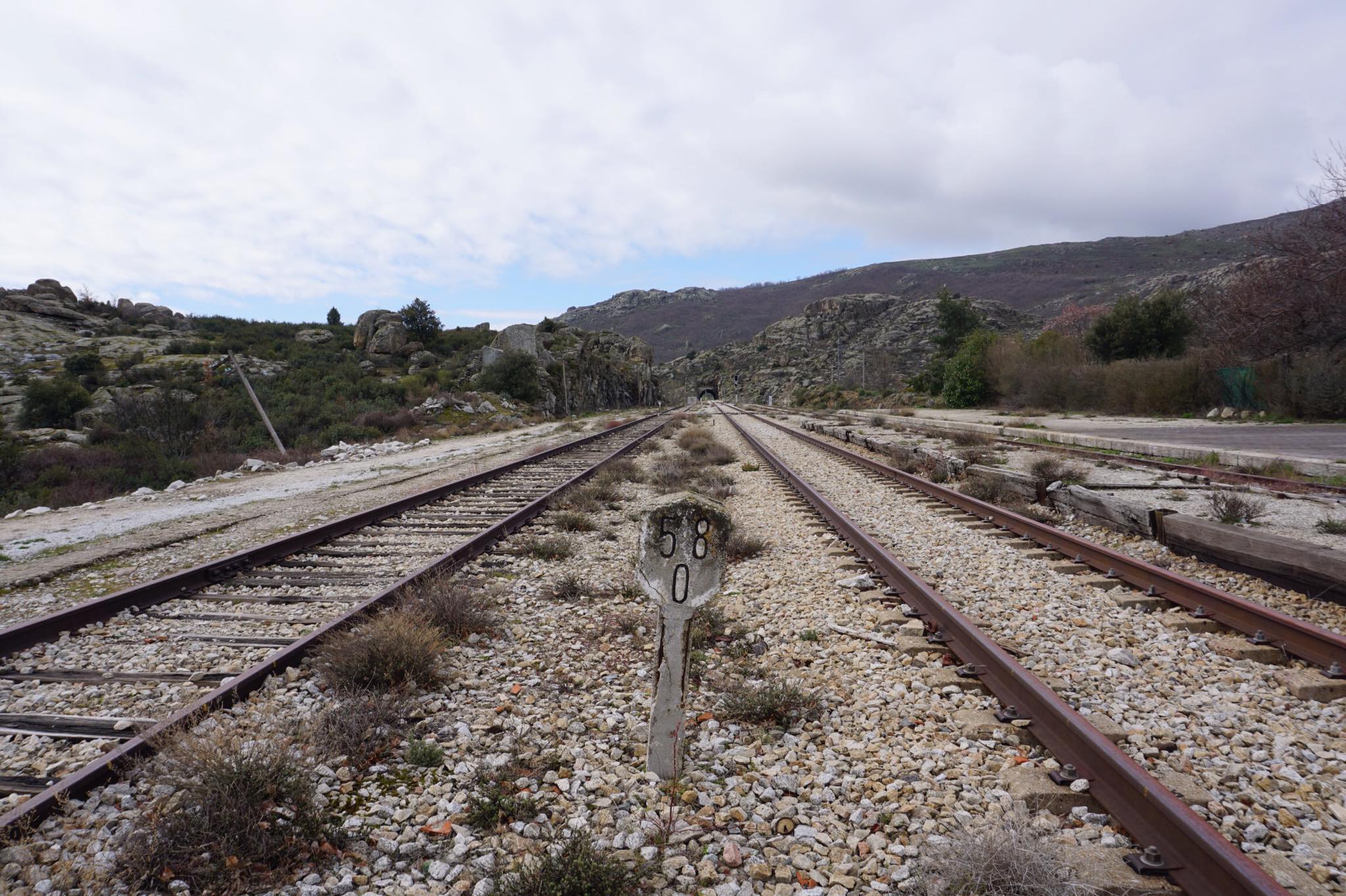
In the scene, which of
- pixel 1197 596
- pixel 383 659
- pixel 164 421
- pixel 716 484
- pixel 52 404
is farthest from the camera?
pixel 52 404

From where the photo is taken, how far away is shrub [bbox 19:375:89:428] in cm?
2452

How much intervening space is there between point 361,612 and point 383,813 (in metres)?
2.30

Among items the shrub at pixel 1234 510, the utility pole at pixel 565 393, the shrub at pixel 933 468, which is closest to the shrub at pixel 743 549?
the shrub at pixel 1234 510

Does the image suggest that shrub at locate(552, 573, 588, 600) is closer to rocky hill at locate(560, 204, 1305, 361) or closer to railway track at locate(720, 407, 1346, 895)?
railway track at locate(720, 407, 1346, 895)

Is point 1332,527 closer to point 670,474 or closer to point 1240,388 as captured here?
point 670,474

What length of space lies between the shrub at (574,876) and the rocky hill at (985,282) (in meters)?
80.5

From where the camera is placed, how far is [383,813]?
8.86 ft

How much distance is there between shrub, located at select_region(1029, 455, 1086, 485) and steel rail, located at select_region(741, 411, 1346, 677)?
1.75 m

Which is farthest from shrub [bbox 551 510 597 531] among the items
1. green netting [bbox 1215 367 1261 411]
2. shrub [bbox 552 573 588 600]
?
green netting [bbox 1215 367 1261 411]

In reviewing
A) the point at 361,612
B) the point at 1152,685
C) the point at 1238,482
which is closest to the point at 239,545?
the point at 361,612

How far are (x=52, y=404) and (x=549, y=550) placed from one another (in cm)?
2950

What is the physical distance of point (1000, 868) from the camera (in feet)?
7.11

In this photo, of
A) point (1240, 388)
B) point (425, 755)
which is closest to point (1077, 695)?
point (425, 755)

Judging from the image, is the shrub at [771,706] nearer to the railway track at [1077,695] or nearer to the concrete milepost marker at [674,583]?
the concrete milepost marker at [674,583]
